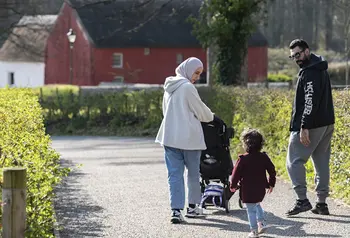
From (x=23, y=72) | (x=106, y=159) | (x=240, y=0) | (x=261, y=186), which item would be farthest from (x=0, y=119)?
(x=23, y=72)

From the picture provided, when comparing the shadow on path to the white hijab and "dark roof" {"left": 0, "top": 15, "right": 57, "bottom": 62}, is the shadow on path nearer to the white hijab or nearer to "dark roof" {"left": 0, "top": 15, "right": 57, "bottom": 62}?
the white hijab

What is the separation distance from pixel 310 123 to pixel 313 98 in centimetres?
28

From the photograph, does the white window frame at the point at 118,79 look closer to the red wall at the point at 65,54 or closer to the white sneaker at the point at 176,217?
the red wall at the point at 65,54

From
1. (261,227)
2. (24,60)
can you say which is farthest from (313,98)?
(24,60)

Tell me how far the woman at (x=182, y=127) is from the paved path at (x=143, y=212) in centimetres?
49

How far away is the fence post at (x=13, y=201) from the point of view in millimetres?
6641

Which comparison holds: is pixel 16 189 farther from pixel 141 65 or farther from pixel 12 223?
pixel 141 65

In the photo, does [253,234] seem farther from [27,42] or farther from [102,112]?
[27,42]

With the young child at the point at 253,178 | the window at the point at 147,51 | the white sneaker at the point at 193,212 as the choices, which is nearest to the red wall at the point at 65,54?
the window at the point at 147,51

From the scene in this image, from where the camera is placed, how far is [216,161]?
1143 centimetres

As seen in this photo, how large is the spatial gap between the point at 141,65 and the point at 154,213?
187 feet

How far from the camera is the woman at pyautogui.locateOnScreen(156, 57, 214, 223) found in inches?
417

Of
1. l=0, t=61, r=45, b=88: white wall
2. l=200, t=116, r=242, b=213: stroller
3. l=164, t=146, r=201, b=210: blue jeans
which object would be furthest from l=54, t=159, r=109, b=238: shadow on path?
l=0, t=61, r=45, b=88: white wall

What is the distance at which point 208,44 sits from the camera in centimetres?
2972
